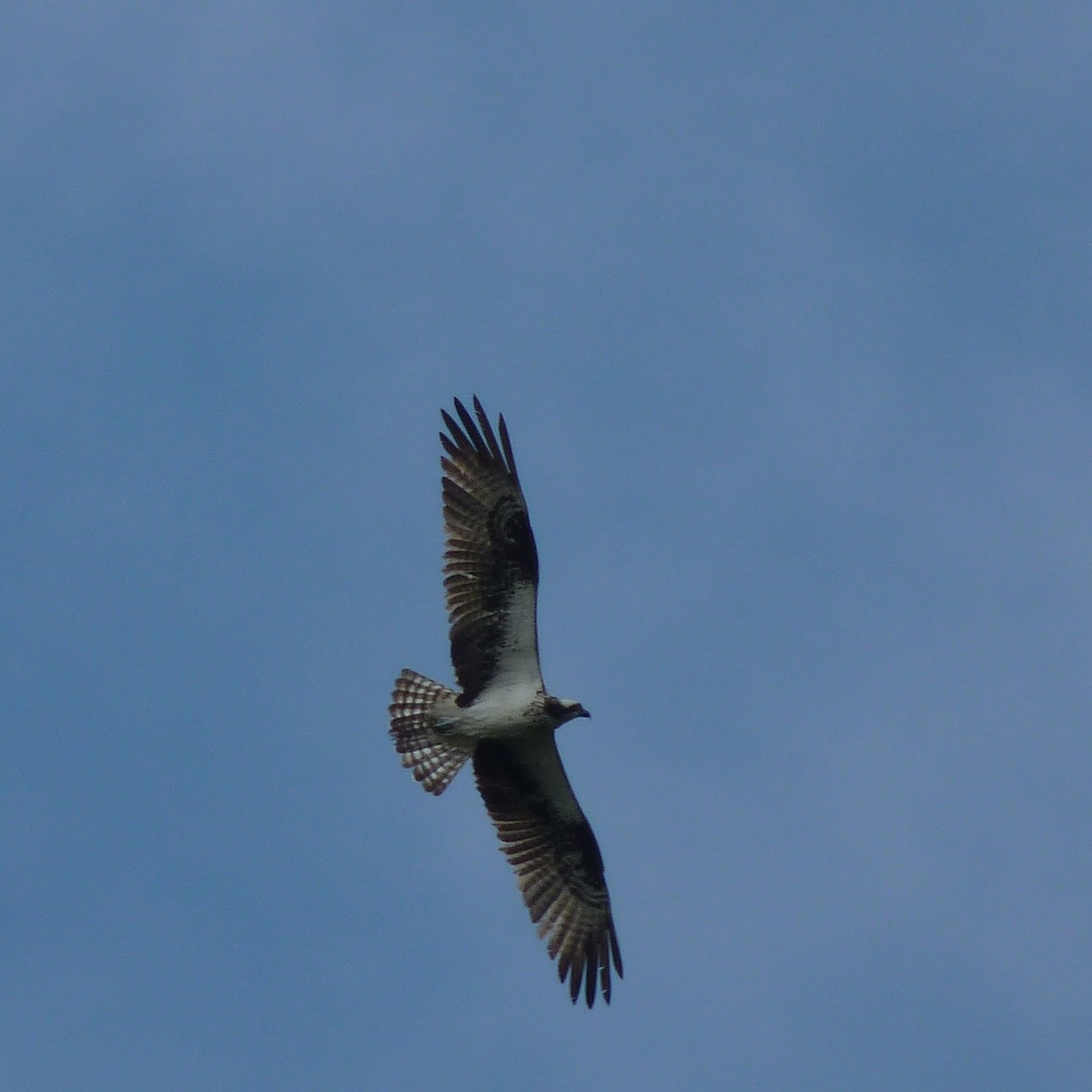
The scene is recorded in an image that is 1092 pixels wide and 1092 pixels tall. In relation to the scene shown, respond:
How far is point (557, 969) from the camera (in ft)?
65.0

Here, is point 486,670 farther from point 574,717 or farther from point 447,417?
point 447,417

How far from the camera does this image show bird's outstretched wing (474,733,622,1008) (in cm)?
1991

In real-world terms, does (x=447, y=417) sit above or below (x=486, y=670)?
above

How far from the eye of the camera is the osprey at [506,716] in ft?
63.1

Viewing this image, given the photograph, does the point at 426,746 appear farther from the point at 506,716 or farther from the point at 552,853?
the point at 552,853

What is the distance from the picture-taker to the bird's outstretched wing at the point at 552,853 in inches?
784

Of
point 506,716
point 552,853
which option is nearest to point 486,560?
point 506,716

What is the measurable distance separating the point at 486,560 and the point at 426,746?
7.16 feet

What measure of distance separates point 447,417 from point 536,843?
4549mm

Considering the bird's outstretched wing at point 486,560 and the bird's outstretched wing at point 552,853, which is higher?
the bird's outstretched wing at point 486,560

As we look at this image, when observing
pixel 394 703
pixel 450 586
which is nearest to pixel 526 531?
pixel 450 586

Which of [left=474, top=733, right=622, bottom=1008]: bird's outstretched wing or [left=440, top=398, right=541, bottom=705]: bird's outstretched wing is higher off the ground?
[left=440, top=398, right=541, bottom=705]: bird's outstretched wing

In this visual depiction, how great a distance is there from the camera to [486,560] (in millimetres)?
Answer: 19203

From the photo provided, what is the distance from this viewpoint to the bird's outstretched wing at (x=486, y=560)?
19.2 m
